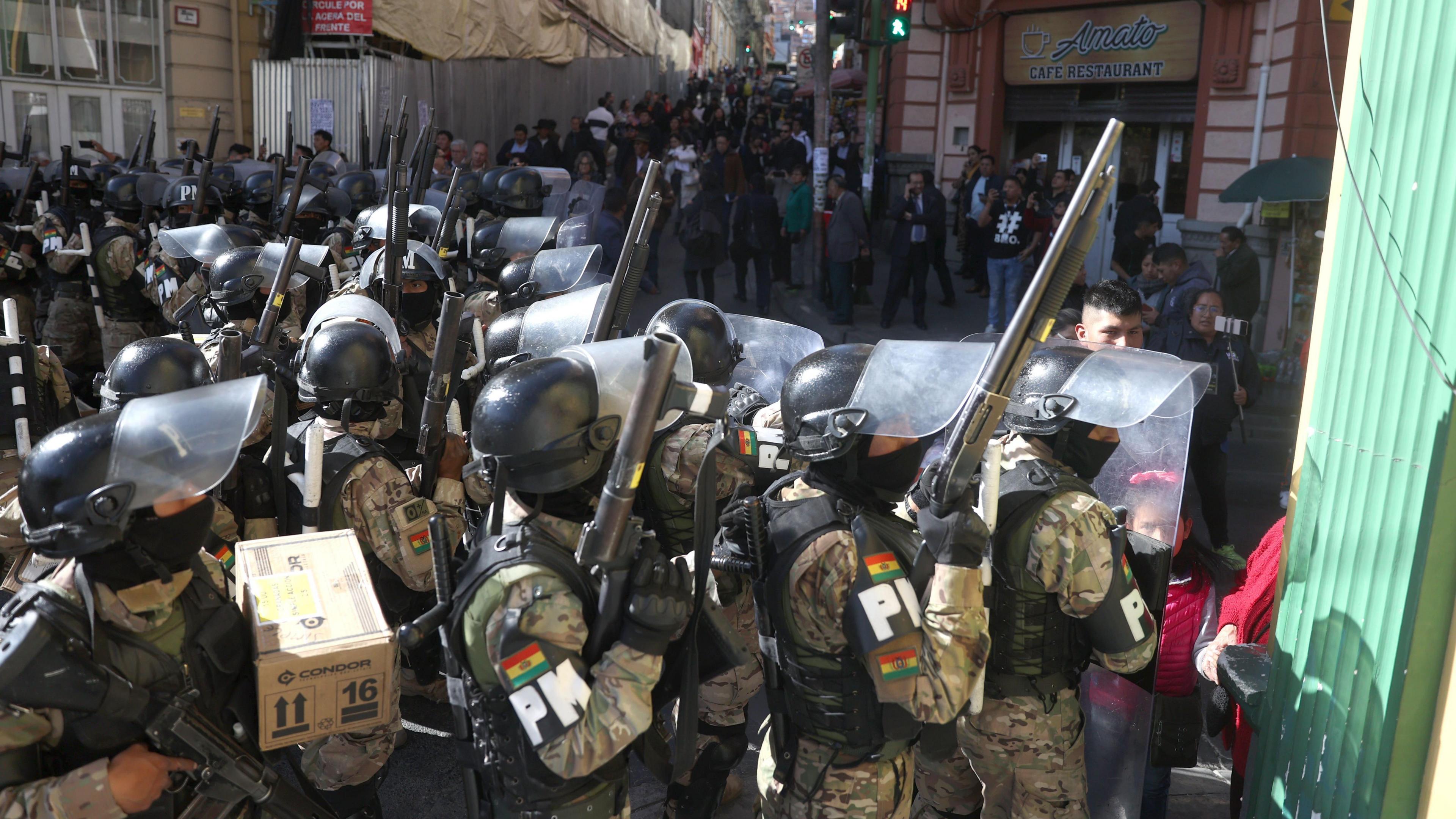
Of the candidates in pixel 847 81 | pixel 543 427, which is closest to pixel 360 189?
pixel 543 427

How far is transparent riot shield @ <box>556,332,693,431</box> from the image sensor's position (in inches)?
100

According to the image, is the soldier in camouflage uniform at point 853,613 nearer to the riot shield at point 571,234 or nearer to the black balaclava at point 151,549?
the black balaclava at point 151,549

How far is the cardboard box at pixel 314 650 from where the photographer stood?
2424 millimetres

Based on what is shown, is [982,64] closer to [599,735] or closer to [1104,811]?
[1104,811]

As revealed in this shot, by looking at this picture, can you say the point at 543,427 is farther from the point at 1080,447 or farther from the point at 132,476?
the point at 1080,447

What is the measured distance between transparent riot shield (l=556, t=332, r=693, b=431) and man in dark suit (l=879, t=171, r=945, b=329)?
9347 mm

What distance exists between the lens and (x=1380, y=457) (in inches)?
98.0

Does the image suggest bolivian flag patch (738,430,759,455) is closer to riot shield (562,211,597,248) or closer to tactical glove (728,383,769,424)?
tactical glove (728,383,769,424)

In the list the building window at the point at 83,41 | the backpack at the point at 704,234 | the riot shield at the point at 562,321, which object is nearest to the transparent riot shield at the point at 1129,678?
the riot shield at the point at 562,321

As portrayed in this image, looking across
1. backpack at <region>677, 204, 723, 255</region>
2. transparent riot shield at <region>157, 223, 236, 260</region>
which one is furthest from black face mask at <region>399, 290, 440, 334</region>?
backpack at <region>677, 204, 723, 255</region>

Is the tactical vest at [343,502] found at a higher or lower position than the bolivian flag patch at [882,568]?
lower

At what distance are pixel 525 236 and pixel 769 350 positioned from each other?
10.4 feet

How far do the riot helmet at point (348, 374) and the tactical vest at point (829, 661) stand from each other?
1860 millimetres

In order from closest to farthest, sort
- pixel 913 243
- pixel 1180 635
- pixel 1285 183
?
pixel 1180 635 → pixel 1285 183 → pixel 913 243
